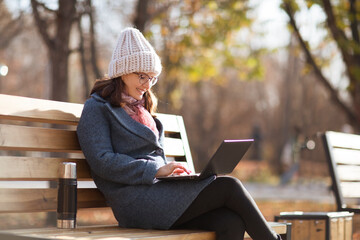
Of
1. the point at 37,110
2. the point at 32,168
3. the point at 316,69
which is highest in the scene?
the point at 316,69

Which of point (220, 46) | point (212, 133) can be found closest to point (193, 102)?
point (212, 133)

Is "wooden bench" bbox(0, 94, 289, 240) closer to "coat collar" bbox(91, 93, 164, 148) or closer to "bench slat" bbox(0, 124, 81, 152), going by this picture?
"bench slat" bbox(0, 124, 81, 152)

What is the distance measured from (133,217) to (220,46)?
12.0m

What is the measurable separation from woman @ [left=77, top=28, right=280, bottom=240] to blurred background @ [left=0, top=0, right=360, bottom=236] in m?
0.71

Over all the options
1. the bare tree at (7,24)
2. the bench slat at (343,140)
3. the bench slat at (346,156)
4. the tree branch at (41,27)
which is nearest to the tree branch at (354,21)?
the bench slat at (343,140)

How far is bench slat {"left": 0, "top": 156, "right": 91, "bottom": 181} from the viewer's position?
147 inches

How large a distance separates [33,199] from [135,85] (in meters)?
0.92

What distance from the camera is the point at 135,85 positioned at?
163 inches

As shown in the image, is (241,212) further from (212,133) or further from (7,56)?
(7,56)

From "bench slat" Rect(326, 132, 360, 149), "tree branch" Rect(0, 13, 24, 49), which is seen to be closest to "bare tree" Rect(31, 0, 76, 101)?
"bench slat" Rect(326, 132, 360, 149)

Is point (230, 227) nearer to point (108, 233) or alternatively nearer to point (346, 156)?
point (108, 233)

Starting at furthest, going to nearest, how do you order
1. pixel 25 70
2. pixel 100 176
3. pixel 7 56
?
pixel 25 70
pixel 7 56
pixel 100 176

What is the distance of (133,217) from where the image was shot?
384cm

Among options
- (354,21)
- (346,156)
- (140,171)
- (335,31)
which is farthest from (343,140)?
(354,21)
